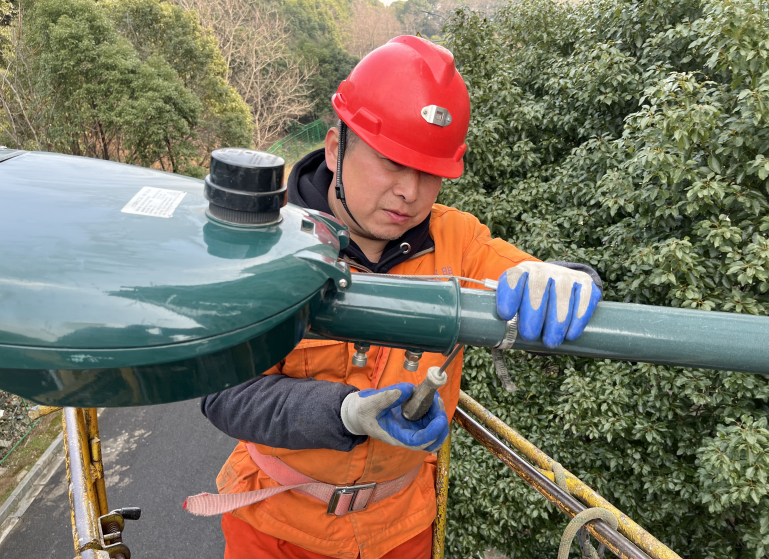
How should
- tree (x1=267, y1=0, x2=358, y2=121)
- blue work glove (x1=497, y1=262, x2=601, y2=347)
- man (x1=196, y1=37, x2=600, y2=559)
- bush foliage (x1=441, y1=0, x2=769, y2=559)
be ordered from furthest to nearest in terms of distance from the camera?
tree (x1=267, y1=0, x2=358, y2=121) < bush foliage (x1=441, y1=0, x2=769, y2=559) < man (x1=196, y1=37, x2=600, y2=559) < blue work glove (x1=497, y1=262, x2=601, y2=347)

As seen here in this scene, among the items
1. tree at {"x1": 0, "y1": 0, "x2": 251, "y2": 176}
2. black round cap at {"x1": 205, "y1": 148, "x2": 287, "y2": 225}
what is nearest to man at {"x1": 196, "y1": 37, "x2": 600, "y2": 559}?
black round cap at {"x1": 205, "y1": 148, "x2": 287, "y2": 225}

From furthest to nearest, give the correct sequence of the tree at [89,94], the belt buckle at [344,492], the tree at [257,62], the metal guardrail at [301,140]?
the metal guardrail at [301,140] → the tree at [257,62] → the tree at [89,94] → the belt buckle at [344,492]

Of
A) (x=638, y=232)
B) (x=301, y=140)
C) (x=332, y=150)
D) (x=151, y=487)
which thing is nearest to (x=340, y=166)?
(x=332, y=150)

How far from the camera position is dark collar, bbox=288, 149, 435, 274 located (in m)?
1.85

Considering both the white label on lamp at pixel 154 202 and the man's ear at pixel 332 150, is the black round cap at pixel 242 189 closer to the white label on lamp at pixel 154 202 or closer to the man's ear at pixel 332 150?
the white label on lamp at pixel 154 202

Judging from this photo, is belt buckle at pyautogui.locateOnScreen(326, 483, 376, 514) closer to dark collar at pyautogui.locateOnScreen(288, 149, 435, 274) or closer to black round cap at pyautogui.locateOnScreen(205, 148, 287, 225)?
dark collar at pyautogui.locateOnScreen(288, 149, 435, 274)

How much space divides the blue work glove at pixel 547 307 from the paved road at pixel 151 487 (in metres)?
5.29

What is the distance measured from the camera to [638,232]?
162 inches

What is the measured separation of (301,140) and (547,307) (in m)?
30.0

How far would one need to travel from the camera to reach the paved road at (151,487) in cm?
510

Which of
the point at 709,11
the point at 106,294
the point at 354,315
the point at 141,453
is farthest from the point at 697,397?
the point at 141,453

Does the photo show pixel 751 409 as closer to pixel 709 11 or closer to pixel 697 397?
pixel 697 397

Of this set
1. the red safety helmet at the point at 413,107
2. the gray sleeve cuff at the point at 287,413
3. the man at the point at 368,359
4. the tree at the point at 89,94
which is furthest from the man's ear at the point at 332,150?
the tree at the point at 89,94

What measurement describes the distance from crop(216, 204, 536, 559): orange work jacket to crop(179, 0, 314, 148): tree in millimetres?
22350
